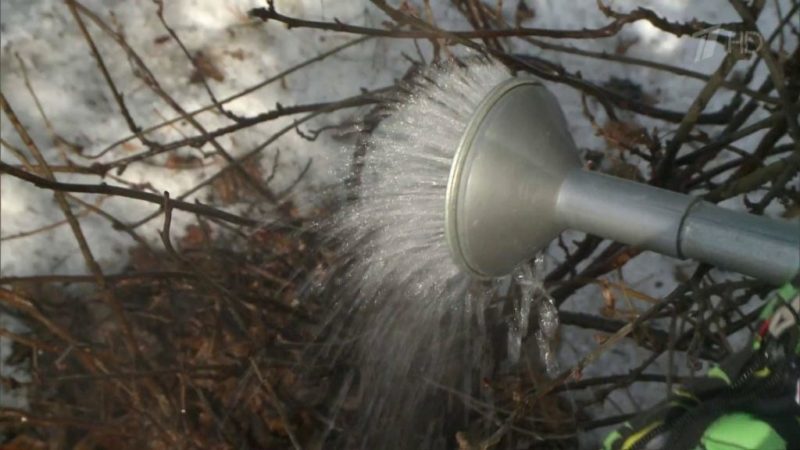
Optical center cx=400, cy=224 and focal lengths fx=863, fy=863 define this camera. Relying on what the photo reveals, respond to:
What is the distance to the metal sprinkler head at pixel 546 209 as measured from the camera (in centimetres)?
149

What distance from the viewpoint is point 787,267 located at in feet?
4.69

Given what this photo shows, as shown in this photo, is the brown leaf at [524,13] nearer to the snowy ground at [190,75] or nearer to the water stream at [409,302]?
the snowy ground at [190,75]

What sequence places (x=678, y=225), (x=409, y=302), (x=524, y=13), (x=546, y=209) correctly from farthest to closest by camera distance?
(x=524, y=13) < (x=409, y=302) < (x=546, y=209) < (x=678, y=225)

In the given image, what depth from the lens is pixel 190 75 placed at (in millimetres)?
3074

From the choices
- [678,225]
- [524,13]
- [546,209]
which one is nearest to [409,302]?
[546,209]

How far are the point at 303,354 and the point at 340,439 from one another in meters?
0.27

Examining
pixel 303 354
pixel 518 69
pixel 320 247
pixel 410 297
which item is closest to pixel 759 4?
pixel 518 69

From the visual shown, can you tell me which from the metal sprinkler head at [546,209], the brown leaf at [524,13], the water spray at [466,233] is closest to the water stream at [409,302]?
the water spray at [466,233]

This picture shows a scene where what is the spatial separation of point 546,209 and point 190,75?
1796 mm

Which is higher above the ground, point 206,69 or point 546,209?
point 206,69

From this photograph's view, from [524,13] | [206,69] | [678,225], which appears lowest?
[678,225]

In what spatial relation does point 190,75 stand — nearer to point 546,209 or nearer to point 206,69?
point 206,69

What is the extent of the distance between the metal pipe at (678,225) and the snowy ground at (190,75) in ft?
4.04

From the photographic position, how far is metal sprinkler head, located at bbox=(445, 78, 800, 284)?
1492mm
